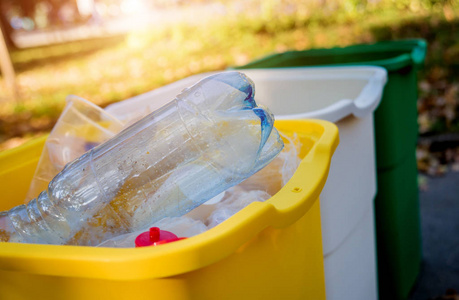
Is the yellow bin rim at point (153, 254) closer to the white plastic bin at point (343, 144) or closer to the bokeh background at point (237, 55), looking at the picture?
the white plastic bin at point (343, 144)

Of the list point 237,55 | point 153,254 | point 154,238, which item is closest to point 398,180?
point 154,238

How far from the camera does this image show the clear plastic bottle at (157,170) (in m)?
1.14

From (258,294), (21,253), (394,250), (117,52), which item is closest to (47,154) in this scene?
(21,253)

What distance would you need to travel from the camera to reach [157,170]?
119 cm

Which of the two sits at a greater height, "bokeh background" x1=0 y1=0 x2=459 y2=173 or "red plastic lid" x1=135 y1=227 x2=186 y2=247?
"red plastic lid" x1=135 y1=227 x2=186 y2=247

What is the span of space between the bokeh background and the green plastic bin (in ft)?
4.71

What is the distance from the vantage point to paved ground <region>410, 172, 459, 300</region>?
245 centimetres

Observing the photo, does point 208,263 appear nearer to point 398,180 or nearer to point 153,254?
point 153,254

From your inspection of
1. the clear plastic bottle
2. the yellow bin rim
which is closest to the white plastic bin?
the clear plastic bottle

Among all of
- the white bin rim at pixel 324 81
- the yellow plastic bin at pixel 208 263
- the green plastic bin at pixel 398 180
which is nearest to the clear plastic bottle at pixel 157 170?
the yellow plastic bin at pixel 208 263

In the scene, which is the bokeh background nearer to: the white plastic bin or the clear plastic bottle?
the white plastic bin

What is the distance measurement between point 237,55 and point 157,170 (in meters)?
6.02

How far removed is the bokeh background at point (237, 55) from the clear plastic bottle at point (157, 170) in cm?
288

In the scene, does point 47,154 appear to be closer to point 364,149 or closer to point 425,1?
point 364,149
